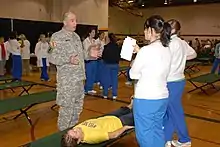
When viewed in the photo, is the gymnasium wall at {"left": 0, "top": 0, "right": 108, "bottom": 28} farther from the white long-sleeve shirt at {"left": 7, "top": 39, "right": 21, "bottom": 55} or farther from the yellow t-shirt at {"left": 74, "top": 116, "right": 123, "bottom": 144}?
the yellow t-shirt at {"left": 74, "top": 116, "right": 123, "bottom": 144}

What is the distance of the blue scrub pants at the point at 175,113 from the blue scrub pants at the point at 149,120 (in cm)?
69

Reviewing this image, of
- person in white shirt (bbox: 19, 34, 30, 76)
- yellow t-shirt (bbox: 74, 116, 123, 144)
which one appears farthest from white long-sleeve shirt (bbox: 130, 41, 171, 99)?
person in white shirt (bbox: 19, 34, 30, 76)

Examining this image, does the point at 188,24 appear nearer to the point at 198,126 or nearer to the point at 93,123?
the point at 198,126

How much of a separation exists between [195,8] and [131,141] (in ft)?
54.8

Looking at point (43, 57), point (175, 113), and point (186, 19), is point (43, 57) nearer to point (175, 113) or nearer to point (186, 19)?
point (175, 113)

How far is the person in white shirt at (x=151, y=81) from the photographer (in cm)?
212

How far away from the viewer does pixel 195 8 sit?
18.7 meters

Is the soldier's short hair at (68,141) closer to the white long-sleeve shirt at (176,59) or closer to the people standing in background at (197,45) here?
the white long-sleeve shirt at (176,59)

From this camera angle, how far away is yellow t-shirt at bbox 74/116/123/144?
8.54ft

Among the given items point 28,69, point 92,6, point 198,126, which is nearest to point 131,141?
point 198,126

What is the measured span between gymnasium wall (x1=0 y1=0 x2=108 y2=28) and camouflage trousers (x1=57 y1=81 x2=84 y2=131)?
9.26 m

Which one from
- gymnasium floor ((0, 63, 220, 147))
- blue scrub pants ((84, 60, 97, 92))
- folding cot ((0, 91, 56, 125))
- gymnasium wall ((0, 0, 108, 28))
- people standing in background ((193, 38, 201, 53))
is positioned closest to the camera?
gymnasium floor ((0, 63, 220, 147))

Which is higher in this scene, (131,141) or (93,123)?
(93,123)

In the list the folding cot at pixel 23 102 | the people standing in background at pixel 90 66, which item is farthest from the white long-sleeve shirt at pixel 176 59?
the people standing in background at pixel 90 66
